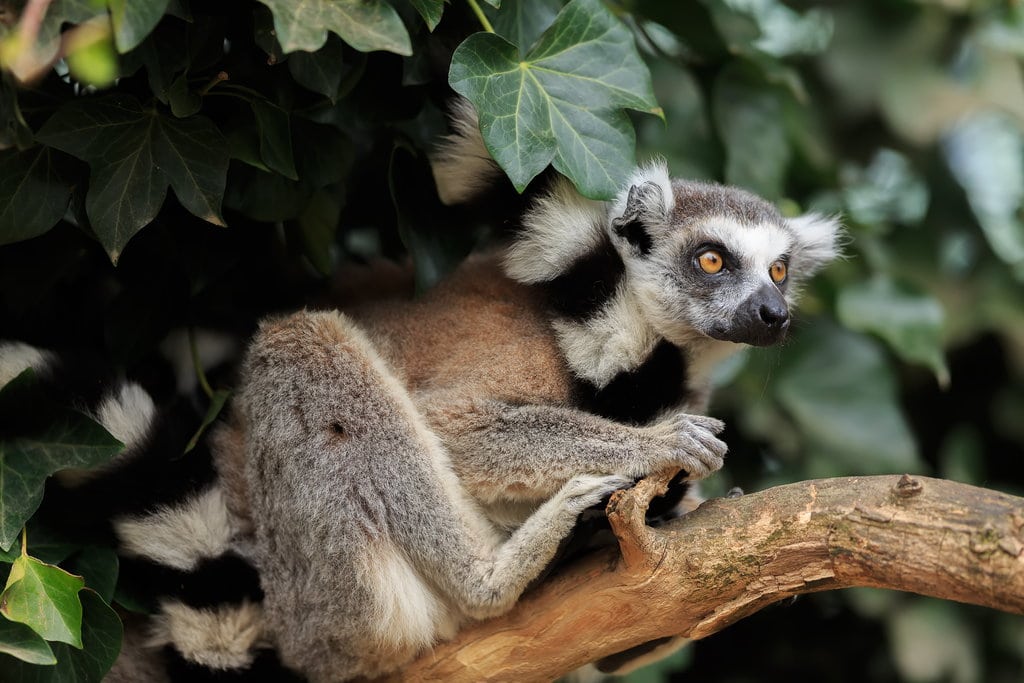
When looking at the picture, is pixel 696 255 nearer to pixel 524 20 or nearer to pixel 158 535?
pixel 524 20

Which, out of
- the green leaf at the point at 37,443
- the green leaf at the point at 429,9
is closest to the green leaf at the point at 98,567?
the green leaf at the point at 37,443

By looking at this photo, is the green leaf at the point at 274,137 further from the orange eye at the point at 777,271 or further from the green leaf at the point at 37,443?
the orange eye at the point at 777,271

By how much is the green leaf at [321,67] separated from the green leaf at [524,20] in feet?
1.88

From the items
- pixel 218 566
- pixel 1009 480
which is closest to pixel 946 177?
pixel 1009 480

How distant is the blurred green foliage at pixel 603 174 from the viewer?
2670 mm

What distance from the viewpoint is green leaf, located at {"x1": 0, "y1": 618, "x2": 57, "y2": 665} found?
7.97ft

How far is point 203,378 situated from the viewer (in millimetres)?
3320

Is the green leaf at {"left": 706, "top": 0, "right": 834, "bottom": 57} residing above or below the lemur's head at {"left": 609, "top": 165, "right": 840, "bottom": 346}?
above

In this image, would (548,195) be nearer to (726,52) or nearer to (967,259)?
(726,52)

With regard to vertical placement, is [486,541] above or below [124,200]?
below

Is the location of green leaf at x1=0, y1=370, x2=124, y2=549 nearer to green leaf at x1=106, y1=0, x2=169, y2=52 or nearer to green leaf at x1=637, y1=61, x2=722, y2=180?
green leaf at x1=106, y1=0, x2=169, y2=52

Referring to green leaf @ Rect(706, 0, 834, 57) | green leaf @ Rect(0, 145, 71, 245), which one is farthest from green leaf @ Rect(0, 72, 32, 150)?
green leaf @ Rect(706, 0, 834, 57)

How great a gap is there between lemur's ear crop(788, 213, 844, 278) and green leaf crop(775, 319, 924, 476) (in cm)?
67

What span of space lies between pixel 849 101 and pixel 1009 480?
6.95ft
